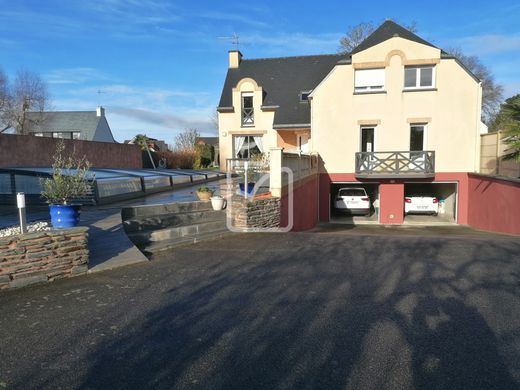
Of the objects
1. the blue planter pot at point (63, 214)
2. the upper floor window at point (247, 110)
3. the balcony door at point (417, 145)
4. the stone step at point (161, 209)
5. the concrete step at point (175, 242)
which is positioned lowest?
the concrete step at point (175, 242)

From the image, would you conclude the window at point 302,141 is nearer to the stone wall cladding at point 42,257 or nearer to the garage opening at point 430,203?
the garage opening at point 430,203

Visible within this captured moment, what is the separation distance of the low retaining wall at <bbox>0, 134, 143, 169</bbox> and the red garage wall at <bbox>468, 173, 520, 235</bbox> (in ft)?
55.4

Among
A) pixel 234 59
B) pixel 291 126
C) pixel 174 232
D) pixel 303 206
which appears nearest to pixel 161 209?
pixel 174 232

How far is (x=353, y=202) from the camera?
1980 cm

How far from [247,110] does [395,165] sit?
36.6 ft

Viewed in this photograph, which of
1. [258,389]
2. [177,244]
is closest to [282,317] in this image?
[258,389]

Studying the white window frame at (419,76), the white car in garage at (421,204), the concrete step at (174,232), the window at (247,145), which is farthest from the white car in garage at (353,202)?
the concrete step at (174,232)

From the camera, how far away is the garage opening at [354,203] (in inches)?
780

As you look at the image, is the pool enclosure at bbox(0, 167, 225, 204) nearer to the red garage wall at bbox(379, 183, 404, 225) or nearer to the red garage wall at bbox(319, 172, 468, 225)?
the red garage wall at bbox(319, 172, 468, 225)

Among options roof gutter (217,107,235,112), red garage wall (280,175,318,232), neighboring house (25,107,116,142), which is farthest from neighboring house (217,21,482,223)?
neighboring house (25,107,116,142)

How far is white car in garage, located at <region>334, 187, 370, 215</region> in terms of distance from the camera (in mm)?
19781

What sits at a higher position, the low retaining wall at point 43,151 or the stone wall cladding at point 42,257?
the low retaining wall at point 43,151

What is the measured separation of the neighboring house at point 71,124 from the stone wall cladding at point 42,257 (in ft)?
134

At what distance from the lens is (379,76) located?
65.6 ft
